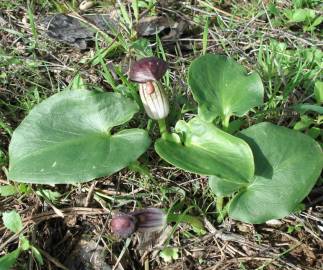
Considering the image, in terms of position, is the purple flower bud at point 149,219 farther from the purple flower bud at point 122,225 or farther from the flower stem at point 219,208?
the flower stem at point 219,208

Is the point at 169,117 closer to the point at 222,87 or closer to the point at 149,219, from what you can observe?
the point at 222,87

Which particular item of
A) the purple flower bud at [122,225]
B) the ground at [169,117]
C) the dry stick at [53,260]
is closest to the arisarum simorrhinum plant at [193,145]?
the purple flower bud at [122,225]

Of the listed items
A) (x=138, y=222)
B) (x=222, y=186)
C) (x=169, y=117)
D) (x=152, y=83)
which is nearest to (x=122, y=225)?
(x=138, y=222)

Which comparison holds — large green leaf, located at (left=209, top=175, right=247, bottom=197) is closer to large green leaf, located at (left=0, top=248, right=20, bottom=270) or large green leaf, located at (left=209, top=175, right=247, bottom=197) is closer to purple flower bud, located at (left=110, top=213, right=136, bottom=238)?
purple flower bud, located at (left=110, top=213, right=136, bottom=238)

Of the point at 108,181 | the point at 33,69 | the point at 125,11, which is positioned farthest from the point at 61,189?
the point at 125,11

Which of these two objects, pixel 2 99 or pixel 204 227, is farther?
pixel 2 99

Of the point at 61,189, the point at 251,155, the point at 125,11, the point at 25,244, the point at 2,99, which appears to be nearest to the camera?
the point at 251,155

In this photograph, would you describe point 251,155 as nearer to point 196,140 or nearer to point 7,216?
point 196,140
